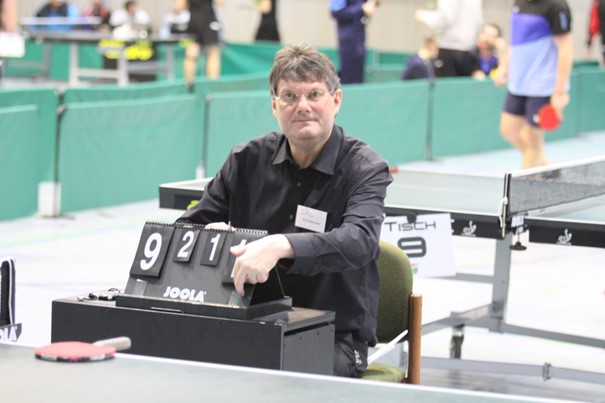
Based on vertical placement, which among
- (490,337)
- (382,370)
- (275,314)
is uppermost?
(275,314)

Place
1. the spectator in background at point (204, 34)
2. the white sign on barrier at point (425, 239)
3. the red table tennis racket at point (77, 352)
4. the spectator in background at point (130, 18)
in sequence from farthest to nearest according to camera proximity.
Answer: the spectator in background at point (130, 18) → the spectator in background at point (204, 34) → the white sign on barrier at point (425, 239) → the red table tennis racket at point (77, 352)

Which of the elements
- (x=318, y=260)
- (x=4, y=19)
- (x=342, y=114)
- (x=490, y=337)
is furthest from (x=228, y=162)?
(x=342, y=114)

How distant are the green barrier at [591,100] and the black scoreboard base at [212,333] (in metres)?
12.4

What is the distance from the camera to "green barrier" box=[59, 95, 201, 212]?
8.82 m

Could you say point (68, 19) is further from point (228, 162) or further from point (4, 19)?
point (228, 162)

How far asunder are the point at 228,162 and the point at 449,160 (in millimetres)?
9210

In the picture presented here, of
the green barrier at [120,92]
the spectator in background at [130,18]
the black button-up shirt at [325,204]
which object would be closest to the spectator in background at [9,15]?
the green barrier at [120,92]

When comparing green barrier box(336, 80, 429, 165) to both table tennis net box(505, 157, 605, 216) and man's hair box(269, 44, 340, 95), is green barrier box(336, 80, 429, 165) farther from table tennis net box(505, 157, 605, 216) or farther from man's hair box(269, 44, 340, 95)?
man's hair box(269, 44, 340, 95)

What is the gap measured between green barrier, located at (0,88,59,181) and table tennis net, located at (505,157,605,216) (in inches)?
170

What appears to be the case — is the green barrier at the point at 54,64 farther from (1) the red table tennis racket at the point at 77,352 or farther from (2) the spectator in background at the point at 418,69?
(1) the red table tennis racket at the point at 77,352

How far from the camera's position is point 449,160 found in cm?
1268

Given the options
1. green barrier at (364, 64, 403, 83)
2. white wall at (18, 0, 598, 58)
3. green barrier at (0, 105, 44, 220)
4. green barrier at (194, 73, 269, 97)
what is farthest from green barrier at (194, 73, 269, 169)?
white wall at (18, 0, 598, 58)

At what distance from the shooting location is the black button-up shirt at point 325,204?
11.0 ft

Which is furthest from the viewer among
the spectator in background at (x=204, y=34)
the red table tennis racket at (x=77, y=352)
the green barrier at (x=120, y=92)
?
the spectator in background at (x=204, y=34)
